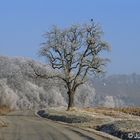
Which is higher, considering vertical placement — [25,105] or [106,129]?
[25,105]

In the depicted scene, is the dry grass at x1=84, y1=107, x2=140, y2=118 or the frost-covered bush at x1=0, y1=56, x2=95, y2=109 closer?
the dry grass at x1=84, y1=107, x2=140, y2=118

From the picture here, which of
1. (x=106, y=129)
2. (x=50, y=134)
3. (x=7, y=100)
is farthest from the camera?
(x=7, y=100)

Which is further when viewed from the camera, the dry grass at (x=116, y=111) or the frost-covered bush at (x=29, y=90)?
the frost-covered bush at (x=29, y=90)

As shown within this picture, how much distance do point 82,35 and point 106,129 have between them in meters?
40.4

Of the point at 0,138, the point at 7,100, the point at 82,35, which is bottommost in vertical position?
the point at 0,138

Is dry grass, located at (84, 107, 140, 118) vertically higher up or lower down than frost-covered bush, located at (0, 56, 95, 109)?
lower down

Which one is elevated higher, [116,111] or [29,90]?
[29,90]

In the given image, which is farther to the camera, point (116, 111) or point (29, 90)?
point (29, 90)

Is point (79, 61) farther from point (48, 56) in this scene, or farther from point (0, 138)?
point (0, 138)

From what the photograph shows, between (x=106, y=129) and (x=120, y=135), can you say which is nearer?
(x=120, y=135)

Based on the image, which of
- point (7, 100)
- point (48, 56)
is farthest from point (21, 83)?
point (48, 56)

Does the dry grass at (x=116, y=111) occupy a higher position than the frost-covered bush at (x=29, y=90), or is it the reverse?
the frost-covered bush at (x=29, y=90)

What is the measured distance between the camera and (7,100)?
106500mm

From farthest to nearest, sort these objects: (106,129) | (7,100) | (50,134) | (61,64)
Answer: (7,100)
(61,64)
(106,129)
(50,134)
